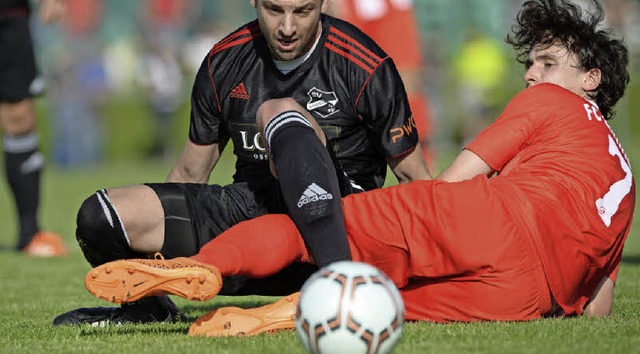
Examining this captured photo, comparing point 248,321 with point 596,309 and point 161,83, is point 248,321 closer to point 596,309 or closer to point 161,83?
point 596,309

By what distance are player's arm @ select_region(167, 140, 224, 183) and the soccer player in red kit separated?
1.03 m

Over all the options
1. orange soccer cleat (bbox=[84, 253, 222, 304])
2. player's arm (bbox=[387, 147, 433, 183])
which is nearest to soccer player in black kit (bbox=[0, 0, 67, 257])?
player's arm (bbox=[387, 147, 433, 183])

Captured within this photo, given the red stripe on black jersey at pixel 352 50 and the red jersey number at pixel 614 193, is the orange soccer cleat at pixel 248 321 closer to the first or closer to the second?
the red stripe on black jersey at pixel 352 50

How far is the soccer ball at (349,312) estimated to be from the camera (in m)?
3.92

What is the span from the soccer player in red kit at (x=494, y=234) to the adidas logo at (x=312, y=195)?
189 mm

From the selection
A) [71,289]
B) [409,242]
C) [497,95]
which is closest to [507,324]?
[409,242]

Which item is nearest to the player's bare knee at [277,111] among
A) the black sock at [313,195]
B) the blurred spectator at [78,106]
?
the black sock at [313,195]

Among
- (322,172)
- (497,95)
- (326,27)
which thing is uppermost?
(326,27)

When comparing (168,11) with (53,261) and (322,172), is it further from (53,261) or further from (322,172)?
(322,172)

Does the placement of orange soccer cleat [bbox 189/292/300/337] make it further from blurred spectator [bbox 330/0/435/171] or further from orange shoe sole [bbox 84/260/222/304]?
blurred spectator [bbox 330/0/435/171]

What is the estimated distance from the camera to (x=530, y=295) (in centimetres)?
478

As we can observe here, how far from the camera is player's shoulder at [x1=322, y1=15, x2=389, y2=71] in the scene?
211 inches

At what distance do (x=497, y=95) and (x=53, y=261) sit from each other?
14969 millimetres

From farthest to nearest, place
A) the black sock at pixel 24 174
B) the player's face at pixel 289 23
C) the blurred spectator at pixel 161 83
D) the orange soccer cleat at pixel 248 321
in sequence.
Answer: the blurred spectator at pixel 161 83
the black sock at pixel 24 174
the player's face at pixel 289 23
the orange soccer cleat at pixel 248 321
